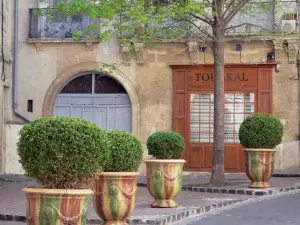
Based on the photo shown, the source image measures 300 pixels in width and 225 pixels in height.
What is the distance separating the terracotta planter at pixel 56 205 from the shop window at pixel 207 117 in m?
15.4

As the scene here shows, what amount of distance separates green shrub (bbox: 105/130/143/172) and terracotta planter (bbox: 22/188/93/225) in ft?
8.42

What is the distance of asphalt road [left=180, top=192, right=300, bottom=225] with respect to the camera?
11281mm

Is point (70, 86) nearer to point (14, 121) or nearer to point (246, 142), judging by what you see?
point (14, 121)

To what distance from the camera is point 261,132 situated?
54.1ft

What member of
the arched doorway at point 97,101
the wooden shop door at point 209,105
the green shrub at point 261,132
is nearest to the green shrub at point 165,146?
the green shrub at point 261,132

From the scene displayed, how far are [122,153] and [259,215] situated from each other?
3.23m

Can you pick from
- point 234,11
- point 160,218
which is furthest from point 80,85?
point 160,218

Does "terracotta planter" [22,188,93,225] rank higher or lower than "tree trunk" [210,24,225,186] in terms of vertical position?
lower

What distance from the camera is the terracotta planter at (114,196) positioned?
32.8 ft

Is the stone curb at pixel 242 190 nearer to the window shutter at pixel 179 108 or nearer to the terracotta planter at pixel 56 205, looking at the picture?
the window shutter at pixel 179 108

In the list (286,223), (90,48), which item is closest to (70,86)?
(90,48)

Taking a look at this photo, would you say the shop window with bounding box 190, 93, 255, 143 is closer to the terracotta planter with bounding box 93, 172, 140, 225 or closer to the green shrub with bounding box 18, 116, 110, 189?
the terracotta planter with bounding box 93, 172, 140, 225

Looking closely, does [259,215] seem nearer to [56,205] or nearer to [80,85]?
[56,205]

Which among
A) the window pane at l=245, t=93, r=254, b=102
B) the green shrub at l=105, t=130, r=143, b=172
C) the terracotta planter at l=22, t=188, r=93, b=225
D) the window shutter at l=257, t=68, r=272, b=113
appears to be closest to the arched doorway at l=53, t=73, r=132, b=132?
the window pane at l=245, t=93, r=254, b=102
